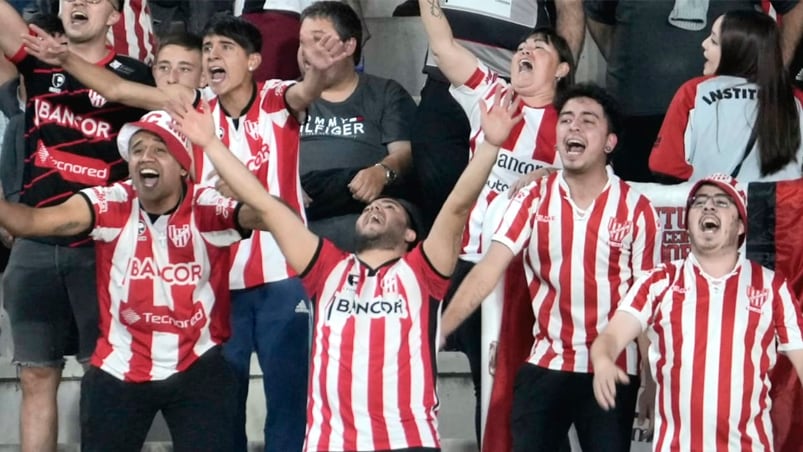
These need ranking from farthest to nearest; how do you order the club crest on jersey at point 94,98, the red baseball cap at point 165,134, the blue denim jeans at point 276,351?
1. the club crest on jersey at point 94,98
2. the blue denim jeans at point 276,351
3. the red baseball cap at point 165,134

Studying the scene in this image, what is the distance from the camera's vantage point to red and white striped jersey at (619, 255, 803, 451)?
5328mm

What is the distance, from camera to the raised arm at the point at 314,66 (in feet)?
19.0

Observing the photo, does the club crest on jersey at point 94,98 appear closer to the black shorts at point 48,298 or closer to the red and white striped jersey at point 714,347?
the black shorts at point 48,298

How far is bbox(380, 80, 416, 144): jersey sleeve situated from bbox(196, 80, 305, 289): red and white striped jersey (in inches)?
26.7

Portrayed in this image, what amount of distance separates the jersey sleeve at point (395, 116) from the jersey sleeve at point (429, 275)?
144 centimetres

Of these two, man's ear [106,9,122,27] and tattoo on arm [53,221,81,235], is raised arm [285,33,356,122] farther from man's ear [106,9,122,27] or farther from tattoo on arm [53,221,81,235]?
tattoo on arm [53,221,81,235]

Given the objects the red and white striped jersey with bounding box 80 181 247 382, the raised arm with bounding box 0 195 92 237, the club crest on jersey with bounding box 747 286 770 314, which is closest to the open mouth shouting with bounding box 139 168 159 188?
the red and white striped jersey with bounding box 80 181 247 382

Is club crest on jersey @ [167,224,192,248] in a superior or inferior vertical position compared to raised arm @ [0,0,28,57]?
inferior

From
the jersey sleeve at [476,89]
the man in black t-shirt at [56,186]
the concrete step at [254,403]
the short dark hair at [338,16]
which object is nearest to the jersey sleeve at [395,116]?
the short dark hair at [338,16]

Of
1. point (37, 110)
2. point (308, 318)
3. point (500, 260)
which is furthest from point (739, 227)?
point (37, 110)

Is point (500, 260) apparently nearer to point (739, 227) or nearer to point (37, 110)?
point (739, 227)

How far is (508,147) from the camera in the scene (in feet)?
20.3

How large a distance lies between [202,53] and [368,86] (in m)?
0.80

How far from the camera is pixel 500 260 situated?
5.60m
